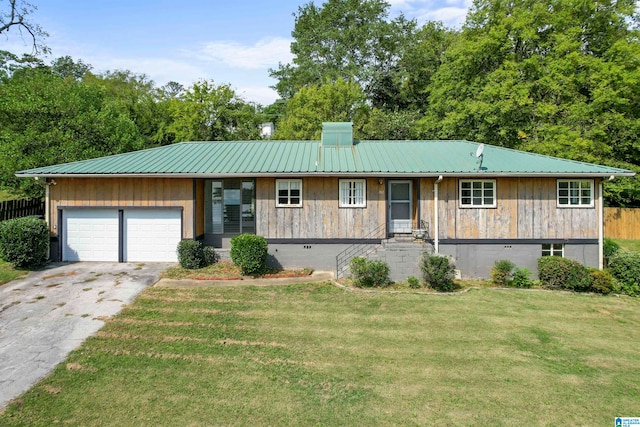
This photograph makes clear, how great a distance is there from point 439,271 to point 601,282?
16.3ft

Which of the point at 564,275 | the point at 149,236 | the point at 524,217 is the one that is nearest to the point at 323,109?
the point at 149,236

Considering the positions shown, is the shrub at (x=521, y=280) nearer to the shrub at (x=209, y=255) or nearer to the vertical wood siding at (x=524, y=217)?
the vertical wood siding at (x=524, y=217)

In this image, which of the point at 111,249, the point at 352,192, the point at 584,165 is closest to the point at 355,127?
the point at 352,192

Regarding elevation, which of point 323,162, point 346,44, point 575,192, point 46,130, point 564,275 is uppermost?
point 346,44

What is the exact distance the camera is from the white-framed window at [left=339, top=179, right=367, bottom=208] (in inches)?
500

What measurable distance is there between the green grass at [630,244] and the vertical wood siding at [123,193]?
20249mm

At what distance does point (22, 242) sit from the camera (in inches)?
445

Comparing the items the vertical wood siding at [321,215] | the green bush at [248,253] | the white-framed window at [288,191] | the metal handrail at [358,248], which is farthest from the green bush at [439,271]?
the green bush at [248,253]

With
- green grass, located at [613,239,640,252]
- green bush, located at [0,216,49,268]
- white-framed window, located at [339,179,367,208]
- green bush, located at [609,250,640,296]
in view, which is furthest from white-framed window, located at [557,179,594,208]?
green bush, located at [0,216,49,268]

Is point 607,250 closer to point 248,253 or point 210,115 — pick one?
point 248,253

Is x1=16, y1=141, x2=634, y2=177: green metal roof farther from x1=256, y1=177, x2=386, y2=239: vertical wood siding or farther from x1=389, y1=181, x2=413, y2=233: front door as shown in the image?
x1=389, y1=181, x2=413, y2=233: front door

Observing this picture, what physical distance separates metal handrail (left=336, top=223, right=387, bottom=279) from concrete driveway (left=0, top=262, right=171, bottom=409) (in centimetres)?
601

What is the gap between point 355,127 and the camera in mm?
25219

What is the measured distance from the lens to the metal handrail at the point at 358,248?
12461 mm
